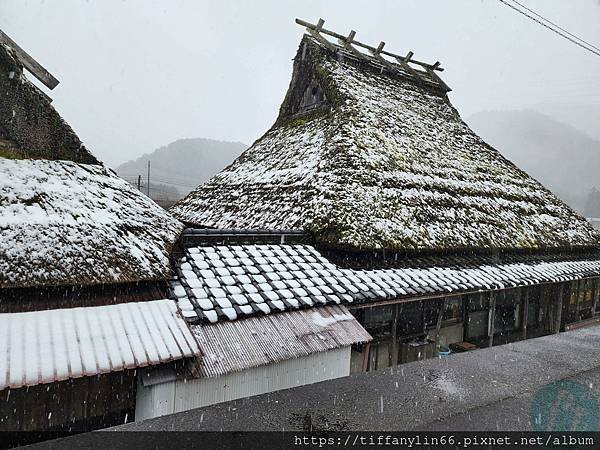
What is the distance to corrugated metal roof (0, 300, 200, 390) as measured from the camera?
7.30 feet

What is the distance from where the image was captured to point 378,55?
34.7 feet

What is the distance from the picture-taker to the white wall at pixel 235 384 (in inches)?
110

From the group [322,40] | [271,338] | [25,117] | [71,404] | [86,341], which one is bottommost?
[71,404]

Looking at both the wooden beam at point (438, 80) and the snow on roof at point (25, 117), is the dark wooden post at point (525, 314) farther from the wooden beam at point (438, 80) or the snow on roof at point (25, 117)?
the snow on roof at point (25, 117)

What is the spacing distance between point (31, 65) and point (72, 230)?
6.70ft

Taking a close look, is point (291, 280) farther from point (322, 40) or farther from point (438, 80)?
point (438, 80)

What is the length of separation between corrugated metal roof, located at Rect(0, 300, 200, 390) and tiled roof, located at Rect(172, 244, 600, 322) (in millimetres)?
348

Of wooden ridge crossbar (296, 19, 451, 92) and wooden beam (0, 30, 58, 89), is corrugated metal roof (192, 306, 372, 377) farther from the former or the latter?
wooden ridge crossbar (296, 19, 451, 92)

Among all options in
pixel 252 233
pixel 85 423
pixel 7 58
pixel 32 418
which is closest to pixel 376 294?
pixel 252 233

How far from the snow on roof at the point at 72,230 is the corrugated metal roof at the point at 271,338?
857 millimetres

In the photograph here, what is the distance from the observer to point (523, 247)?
21.6 ft

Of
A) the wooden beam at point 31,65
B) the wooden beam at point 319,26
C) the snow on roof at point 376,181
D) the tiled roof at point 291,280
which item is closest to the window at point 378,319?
the tiled roof at point 291,280

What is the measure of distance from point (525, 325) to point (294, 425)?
864 cm

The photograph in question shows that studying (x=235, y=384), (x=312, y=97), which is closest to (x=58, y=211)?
(x=235, y=384)
